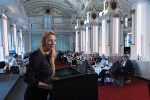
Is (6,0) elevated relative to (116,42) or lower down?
elevated

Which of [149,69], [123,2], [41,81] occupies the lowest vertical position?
[149,69]

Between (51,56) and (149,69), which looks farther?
(149,69)

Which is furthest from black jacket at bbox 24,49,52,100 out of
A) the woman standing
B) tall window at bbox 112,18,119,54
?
tall window at bbox 112,18,119,54

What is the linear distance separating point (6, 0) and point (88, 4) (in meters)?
7.49

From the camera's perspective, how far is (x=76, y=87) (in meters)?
1.19

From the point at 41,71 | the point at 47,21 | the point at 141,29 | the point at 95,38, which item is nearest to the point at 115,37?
the point at 95,38

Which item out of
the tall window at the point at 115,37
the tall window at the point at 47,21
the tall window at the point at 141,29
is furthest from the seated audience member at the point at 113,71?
the tall window at the point at 47,21

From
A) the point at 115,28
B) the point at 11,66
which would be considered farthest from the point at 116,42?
the point at 11,66

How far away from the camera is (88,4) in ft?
43.9

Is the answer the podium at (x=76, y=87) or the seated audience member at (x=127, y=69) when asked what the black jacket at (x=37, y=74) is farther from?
the seated audience member at (x=127, y=69)

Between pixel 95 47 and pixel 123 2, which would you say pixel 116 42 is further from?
pixel 123 2

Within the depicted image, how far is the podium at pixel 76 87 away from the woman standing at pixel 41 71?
16cm

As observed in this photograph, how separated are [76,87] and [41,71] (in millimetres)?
382

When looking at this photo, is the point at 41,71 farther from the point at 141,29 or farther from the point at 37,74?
the point at 141,29
